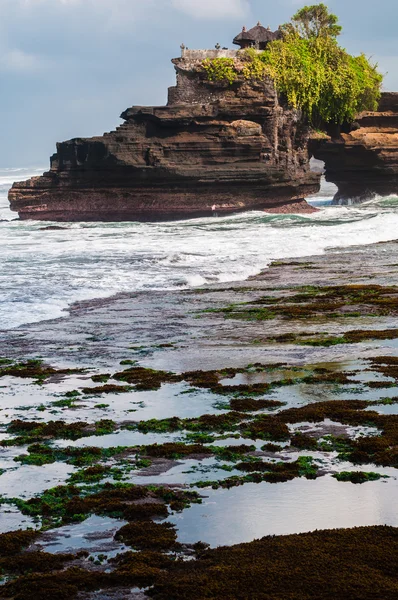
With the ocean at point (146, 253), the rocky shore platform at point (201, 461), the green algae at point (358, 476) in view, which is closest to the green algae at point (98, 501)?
the rocky shore platform at point (201, 461)

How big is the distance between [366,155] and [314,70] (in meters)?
8.11

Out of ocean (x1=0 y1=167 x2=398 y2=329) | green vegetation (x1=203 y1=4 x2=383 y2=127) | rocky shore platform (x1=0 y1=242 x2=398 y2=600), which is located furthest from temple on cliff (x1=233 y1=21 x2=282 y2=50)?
rocky shore platform (x1=0 y1=242 x2=398 y2=600)

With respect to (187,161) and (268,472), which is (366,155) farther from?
(268,472)

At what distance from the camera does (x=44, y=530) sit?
5.70 meters

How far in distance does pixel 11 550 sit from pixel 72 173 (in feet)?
175

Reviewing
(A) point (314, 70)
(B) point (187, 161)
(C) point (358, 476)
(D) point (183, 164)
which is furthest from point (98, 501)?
(A) point (314, 70)

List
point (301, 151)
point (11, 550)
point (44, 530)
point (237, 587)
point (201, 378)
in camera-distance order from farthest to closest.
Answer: point (301, 151)
point (201, 378)
point (44, 530)
point (11, 550)
point (237, 587)

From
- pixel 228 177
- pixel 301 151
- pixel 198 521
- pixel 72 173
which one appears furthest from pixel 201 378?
pixel 301 151

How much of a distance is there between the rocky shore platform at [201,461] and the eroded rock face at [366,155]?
5182 cm

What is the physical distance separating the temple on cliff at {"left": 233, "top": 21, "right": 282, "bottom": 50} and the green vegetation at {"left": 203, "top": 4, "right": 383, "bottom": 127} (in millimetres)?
943

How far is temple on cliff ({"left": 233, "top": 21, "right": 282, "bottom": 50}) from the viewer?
2463 inches

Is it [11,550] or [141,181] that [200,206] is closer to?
[141,181]

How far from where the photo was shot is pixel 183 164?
5450 cm

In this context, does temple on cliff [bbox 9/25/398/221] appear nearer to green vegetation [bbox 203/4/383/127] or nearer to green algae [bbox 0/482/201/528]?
green vegetation [bbox 203/4/383/127]
